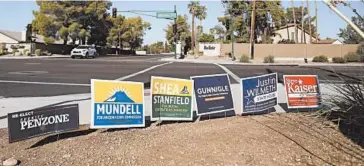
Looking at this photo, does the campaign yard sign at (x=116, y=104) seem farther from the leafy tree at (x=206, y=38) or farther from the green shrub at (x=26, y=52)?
the leafy tree at (x=206, y=38)

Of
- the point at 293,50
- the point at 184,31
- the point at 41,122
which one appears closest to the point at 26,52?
the point at 293,50

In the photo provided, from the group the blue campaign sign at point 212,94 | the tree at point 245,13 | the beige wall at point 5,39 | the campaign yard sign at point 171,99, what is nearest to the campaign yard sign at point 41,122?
the campaign yard sign at point 171,99

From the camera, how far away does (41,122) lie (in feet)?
20.7

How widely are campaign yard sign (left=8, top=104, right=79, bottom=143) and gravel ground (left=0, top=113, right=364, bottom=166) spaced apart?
190mm

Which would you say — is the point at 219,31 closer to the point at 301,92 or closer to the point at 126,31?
the point at 126,31

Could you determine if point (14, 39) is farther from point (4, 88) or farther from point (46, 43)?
point (4, 88)

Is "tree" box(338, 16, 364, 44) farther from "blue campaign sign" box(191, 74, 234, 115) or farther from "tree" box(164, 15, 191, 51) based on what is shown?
"tree" box(164, 15, 191, 51)

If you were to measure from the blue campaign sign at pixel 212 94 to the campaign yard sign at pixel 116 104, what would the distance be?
1261 mm

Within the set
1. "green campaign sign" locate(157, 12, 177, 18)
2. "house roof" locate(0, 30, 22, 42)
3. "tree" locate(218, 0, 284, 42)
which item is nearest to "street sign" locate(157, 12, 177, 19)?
"green campaign sign" locate(157, 12, 177, 18)

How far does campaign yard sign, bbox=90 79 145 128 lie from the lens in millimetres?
6926

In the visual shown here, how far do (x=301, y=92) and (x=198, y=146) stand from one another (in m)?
3.70

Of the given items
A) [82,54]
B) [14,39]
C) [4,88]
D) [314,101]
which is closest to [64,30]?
[14,39]

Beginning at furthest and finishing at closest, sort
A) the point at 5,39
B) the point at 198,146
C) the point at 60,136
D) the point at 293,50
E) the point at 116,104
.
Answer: the point at 5,39
the point at 293,50
the point at 116,104
the point at 60,136
the point at 198,146

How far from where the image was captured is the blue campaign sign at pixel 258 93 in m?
8.50
